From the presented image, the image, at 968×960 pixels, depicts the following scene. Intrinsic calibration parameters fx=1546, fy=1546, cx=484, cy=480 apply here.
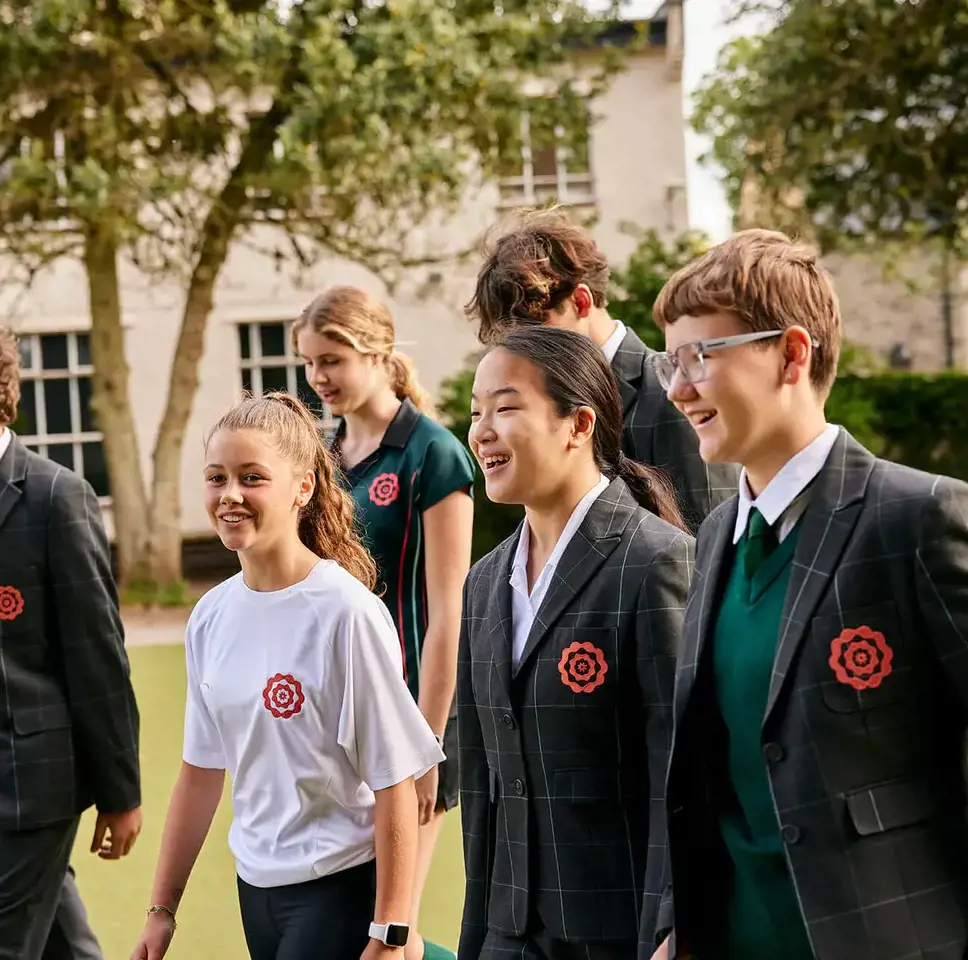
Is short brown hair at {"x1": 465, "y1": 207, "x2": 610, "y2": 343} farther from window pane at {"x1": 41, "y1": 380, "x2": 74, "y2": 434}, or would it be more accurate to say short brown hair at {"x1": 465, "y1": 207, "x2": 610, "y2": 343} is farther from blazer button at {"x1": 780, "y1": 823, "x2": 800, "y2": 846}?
window pane at {"x1": 41, "y1": 380, "x2": 74, "y2": 434}

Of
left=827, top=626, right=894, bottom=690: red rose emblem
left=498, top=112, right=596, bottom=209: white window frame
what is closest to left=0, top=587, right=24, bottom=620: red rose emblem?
left=827, top=626, right=894, bottom=690: red rose emblem

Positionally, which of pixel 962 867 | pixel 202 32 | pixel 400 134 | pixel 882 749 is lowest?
pixel 962 867

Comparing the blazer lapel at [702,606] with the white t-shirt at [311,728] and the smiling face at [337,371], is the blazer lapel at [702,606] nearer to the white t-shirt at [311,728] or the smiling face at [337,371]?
the white t-shirt at [311,728]

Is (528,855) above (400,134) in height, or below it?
below

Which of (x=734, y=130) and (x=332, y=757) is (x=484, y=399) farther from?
(x=734, y=130)

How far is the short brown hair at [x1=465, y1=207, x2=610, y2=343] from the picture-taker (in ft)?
11.9

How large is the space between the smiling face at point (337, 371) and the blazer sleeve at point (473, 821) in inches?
58.4

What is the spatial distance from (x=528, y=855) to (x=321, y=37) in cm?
1296

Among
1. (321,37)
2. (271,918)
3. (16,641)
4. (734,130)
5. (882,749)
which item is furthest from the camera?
(734,130)

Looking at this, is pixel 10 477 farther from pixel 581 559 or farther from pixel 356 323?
pixel 581 559

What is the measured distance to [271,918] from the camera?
307 centimetres

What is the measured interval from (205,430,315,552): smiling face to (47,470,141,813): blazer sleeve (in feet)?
3.03

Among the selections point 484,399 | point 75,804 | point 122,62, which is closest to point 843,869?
point 484,399

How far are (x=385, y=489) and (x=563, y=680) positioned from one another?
1692 mm
